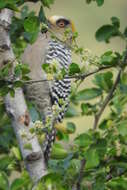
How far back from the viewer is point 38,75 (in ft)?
13.7

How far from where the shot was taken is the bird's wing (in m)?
4.19

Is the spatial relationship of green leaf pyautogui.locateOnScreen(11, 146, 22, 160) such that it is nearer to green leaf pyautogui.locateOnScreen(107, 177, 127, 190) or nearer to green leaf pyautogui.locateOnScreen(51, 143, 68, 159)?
green leaf pyautogui.locateOnScreen(51, 143, 68, 159)

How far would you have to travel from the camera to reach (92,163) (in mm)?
1813

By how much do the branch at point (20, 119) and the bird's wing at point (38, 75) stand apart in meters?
1.66

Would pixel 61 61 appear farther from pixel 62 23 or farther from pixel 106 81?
pixel 106 81

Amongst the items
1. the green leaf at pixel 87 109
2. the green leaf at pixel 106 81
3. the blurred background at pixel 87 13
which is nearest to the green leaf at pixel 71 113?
the green leaf at pixel 87 109

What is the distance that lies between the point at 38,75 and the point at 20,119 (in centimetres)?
175

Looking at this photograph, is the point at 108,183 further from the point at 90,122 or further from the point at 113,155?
the point at 90,122

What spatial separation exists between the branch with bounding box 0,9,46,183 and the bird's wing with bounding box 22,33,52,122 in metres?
1.66

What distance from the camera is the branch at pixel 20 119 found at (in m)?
2.39

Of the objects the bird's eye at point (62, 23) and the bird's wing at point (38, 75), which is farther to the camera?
the bird's eye at point (62, 23)

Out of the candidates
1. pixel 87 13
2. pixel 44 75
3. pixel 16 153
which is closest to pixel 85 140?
pixel 16 153

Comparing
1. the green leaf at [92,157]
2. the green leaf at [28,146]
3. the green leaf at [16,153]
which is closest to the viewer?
the green leaf at [92,157]

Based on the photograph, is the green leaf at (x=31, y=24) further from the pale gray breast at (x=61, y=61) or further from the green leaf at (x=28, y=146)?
the pale gray breast at (x=61, y=61)
